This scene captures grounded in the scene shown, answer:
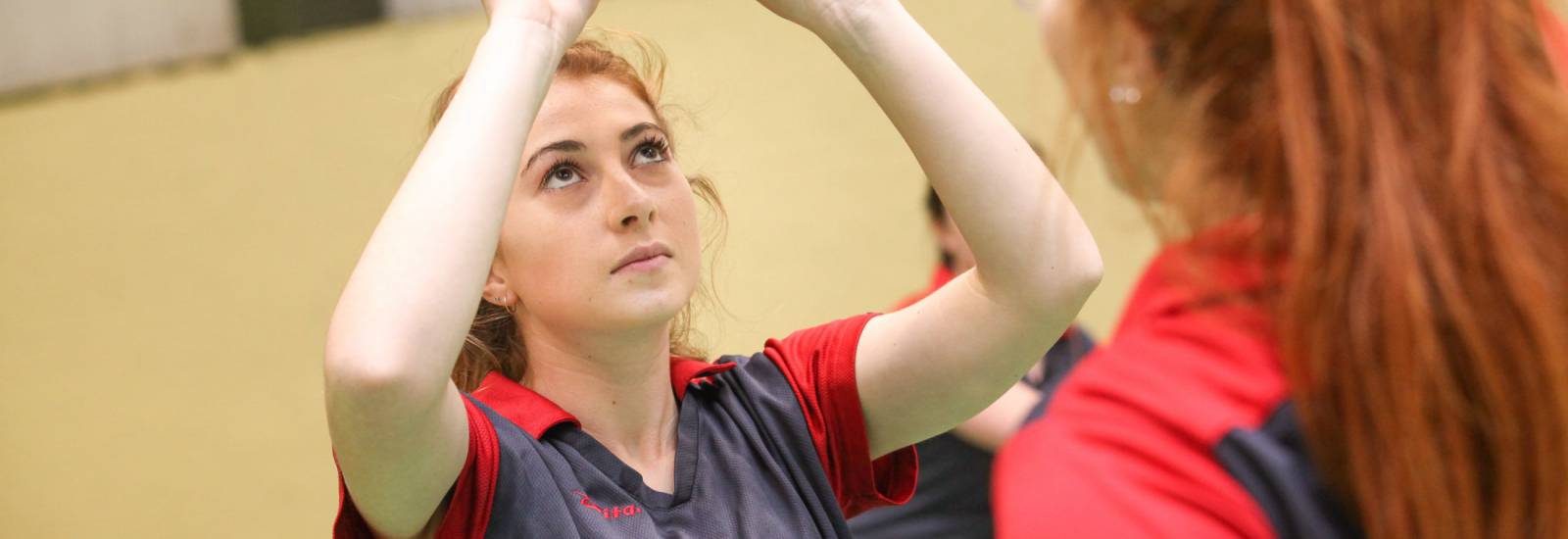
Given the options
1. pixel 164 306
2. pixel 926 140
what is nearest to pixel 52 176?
pixel 164 306

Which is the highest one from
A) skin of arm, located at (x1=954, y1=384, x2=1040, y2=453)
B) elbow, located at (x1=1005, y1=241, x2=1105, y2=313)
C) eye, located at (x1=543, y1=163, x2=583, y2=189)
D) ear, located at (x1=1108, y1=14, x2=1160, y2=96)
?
ear, located at (x1=1108, y1=14, x2=1160, y2=96)

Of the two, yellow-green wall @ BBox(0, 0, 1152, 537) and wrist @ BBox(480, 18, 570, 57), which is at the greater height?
wrist @ BBox(480, 18, 570, 57)

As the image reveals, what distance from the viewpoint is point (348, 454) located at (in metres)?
0.92

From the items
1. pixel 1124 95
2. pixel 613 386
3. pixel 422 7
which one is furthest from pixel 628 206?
pixel 422 7

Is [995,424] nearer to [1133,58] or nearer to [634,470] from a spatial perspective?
[634,470]

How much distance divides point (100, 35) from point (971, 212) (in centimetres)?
222

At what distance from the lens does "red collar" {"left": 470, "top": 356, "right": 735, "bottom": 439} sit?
1099mm

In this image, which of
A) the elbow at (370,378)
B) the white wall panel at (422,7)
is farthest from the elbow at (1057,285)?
the white wall panel at (422,7)

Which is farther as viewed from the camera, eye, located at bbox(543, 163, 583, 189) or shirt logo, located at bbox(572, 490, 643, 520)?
eye, located at bbox(543, 163, 583, 189)

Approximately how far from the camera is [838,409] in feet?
3.94

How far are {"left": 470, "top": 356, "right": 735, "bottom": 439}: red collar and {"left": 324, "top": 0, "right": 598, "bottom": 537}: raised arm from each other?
12 cm

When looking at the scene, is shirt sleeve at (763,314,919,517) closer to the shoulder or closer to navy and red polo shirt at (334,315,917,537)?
navy and red polo shirt at (334,315,917,537)

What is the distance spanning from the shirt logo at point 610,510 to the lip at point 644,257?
0.19 m

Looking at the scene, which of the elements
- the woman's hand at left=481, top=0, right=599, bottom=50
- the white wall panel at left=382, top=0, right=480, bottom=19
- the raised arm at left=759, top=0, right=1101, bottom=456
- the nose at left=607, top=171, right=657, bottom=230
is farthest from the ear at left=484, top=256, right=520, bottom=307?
the white wall panel at left=382, top=0, right=480, bottom=19
